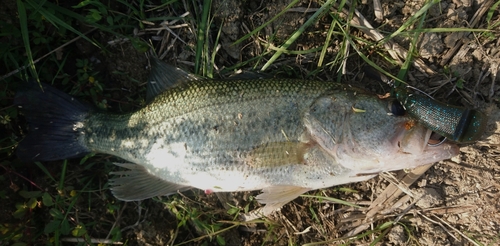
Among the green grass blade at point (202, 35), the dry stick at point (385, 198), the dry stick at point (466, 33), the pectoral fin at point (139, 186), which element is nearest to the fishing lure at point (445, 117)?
the dry stick at point (385, 198)

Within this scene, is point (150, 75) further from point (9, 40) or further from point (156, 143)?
point (9, 40)

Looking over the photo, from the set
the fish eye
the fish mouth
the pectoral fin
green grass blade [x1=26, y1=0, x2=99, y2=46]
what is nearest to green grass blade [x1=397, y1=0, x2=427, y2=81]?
the fish eye

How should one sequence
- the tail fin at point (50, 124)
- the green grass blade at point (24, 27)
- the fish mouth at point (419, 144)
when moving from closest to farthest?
the fish mouth at point (419, 144) < the green grass blade at point (24, 27) < the tail fin at point (50, 124)

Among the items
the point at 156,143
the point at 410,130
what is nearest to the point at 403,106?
the point at 410,130

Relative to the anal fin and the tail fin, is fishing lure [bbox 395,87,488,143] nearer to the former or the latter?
the anal fin

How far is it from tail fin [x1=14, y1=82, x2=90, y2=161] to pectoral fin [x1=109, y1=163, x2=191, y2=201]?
17.6 inches

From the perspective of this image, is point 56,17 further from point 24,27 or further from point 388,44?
point 388,44

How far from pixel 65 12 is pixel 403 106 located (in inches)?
123

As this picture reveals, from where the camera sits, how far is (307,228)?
3.60 meters

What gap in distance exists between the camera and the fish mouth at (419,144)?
2.79 meters

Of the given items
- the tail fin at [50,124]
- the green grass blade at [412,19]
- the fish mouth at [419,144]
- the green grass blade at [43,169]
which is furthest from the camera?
the green grass blade at [43,169]

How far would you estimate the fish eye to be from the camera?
288cm

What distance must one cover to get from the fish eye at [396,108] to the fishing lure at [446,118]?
48 mm

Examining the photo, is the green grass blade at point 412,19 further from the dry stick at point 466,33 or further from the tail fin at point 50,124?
the tail fin at point 50,124
